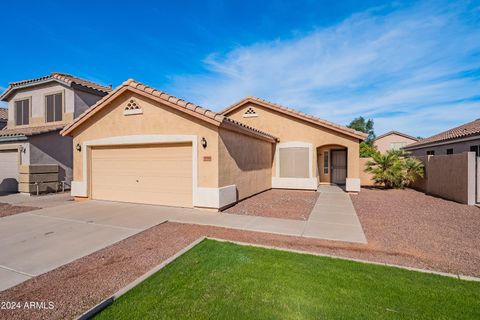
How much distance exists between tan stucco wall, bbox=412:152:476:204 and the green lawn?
9039 millimetres

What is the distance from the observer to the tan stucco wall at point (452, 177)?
33.3ft

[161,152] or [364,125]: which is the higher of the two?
[364,125]

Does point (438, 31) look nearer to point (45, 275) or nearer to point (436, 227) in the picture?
point (436, 227)

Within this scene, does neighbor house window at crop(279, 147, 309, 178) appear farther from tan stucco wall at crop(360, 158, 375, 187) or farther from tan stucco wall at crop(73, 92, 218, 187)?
tan stucco wall at crop(73, 92, 218, 187)

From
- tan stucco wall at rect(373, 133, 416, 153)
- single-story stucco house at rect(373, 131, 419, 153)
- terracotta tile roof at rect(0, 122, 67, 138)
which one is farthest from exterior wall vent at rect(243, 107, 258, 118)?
tan stucco wall at rect(373, 133, 416, 153)

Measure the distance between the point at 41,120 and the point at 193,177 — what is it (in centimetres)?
1449

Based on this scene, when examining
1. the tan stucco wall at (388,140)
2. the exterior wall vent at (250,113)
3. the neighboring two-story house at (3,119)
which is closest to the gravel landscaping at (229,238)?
the exterior wall vent at (250,113)

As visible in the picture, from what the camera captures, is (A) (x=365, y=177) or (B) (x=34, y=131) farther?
(A) (x=365, y=177)

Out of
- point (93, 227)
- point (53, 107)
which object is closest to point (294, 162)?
point (93, 227)

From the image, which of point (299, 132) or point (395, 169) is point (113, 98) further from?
point (395, 169)

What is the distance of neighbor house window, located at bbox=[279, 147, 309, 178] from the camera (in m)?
15.1

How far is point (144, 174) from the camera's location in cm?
1021

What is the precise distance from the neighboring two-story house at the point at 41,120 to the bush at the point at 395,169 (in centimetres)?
2062

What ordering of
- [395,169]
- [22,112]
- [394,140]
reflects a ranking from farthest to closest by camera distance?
[394,140]
[22,112]
[395,169]
